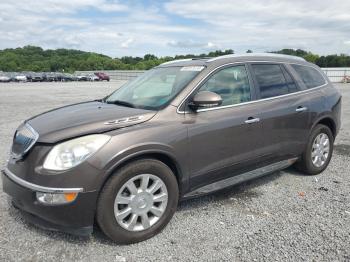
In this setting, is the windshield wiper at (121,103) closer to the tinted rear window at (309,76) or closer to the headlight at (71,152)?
the headlight at (71,152)

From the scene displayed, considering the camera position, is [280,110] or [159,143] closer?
[159,143]

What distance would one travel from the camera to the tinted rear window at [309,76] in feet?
16.6

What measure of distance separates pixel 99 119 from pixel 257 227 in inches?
77.0

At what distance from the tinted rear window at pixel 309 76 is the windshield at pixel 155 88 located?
1.90 metres

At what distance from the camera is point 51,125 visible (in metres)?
3.33

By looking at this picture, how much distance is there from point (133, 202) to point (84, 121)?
0.89 meters

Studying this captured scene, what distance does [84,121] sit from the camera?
3266 mm

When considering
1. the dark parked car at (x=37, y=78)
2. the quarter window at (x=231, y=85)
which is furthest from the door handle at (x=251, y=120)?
the dark parked car at (x=37, y=78)

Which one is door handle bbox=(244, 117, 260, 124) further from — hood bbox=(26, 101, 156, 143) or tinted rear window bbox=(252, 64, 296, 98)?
hood bbox=(26, 101, 156, 143)

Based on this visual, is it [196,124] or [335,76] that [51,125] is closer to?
[196,124]

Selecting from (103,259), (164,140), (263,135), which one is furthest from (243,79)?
(103,259)

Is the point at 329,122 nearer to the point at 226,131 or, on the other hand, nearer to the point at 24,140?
the point at 226,131

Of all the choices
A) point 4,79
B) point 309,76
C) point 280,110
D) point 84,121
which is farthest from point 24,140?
point 4,79

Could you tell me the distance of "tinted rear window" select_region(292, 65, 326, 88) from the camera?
16.6 feet
